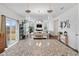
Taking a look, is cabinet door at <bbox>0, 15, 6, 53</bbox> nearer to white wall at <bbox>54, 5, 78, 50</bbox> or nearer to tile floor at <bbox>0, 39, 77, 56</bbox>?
white wall at <bbox>54, 5, 78, 50</bbox>

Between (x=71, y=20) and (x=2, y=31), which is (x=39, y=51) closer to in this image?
(x=71, y=20)

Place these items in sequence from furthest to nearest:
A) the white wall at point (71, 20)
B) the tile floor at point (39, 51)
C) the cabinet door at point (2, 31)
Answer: the cabinet door at point (2, 31), the white wall at point (71, 20), the tile floor at point (39, 51)

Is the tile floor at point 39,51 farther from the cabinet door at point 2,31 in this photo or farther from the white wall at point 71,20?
the cabinet door at point 2,31

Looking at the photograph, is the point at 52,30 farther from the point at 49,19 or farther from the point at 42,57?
the point at 42,57

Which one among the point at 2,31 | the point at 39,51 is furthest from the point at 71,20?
the point at 2,31

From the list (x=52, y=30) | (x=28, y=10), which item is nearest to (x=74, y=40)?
(x=52, y=30)

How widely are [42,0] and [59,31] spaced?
2084 mm

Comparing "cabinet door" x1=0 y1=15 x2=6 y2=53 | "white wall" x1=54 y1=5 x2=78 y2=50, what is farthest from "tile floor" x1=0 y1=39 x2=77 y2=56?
"cabinet door" x1=0 y1=15 x2=6 y2=53

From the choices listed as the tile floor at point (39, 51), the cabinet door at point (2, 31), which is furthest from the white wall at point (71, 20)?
the cabinet door at point (2, 31)

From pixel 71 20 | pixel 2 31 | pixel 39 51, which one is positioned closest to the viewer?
pixel 39 51

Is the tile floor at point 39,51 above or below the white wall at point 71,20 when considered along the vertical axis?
below

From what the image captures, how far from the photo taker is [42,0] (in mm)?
1587

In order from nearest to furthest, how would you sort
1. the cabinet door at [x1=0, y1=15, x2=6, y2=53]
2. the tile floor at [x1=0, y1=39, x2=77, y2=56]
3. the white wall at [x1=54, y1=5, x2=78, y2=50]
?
1. the tile floor at [x1=0, y1=39, x2=77, y2=56]
2. the white wall at [x1=54, y1=5, x2=78, y2=50]
3. the cabinet door at [x1=0, y1=15, x2=6, y2=53]

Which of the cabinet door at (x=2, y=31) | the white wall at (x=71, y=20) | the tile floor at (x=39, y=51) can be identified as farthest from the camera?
the cabinet door at (x=2, y=31)
